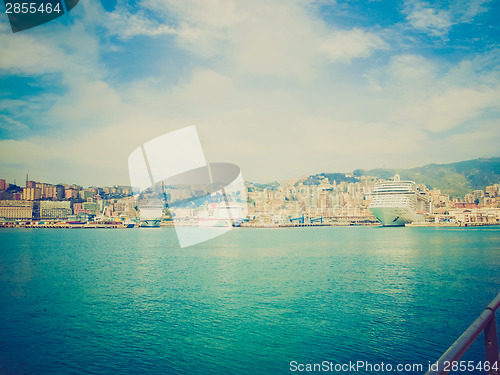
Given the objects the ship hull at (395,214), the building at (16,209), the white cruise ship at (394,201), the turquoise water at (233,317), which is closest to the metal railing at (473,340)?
the turquoise water at (233,317)

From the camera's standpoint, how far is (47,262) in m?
24.1

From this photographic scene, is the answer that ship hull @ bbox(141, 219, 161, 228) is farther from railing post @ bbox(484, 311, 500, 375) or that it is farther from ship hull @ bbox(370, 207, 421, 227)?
railing post @ bbox(484, 311, 500, 375)

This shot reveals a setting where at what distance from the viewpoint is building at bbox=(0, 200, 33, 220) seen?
94250 millimetres

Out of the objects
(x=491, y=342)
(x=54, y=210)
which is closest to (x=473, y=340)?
(x=491, y=342)

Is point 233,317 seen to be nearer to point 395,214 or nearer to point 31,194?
point 395,214

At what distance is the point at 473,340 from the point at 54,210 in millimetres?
112370

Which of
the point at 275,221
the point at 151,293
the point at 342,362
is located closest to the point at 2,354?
the point at 151,293

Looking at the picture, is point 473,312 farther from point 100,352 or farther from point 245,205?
point 245,205

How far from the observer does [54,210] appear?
98.6 m

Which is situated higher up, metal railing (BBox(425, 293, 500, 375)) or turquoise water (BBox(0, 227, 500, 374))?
metal railing (BBox(425, 293, 500, 375))

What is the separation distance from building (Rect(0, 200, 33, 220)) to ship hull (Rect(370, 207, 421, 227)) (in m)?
89.2

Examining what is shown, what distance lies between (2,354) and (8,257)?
77.6 ft

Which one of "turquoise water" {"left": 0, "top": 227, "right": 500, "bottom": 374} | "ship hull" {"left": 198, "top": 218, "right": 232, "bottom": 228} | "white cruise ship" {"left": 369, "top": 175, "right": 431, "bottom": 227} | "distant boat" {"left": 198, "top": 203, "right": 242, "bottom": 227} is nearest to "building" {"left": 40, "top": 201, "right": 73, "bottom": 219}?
"distant boat" {"left": 198, "top": 203, "right": 242, "bottom": 227}

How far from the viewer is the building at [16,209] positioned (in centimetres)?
9425
